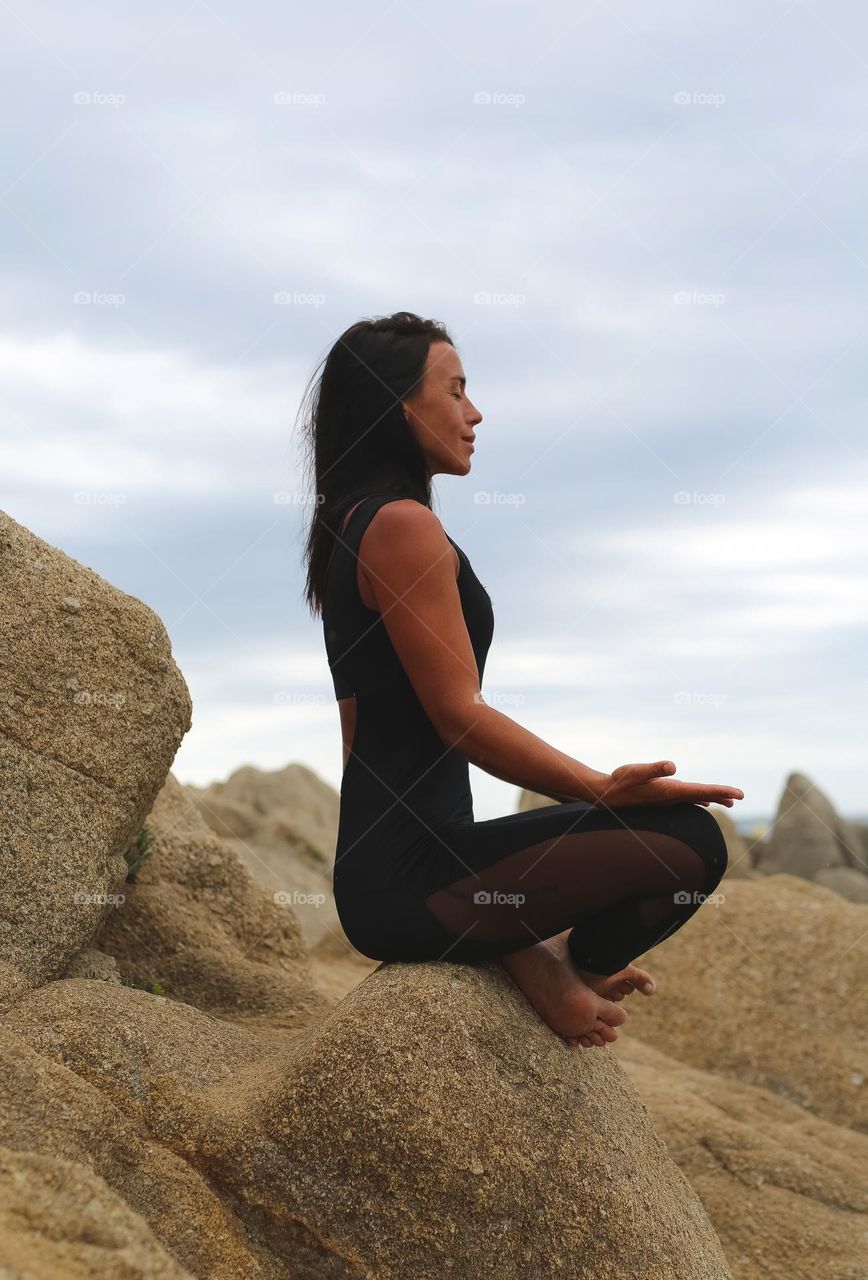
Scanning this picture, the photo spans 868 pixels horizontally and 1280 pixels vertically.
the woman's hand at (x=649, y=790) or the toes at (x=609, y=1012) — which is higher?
the woman's hand at (x=649, y=790)

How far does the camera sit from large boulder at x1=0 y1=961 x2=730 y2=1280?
4703mm

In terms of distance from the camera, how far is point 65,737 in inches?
221

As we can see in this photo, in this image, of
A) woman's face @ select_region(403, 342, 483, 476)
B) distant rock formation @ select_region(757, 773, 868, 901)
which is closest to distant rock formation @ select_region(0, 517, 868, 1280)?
woman's face @ select_region(403, 342, 483, 476)

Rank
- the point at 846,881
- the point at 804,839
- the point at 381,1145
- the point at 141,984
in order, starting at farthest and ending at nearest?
the point at 804,839 → the point at 846,881 → the point at 141,984 → the point at 381,1145

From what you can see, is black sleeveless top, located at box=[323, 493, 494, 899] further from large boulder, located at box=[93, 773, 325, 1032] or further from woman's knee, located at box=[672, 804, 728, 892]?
large boulder, located at box=[93, 773, 325, 1032]

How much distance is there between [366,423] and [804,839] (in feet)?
67.3

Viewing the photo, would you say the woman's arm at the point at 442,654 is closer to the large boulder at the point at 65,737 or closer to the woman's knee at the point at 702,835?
the woman's knee at the point at 702,835

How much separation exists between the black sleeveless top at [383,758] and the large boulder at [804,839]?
783 inches

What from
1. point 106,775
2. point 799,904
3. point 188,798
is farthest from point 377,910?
point 799,904

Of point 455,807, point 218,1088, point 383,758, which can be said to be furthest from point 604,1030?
point 218,1088

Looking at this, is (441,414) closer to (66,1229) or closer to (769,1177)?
(66,1229)

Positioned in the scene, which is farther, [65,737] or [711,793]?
[65,737]

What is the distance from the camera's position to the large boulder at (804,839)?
23984 millimetres

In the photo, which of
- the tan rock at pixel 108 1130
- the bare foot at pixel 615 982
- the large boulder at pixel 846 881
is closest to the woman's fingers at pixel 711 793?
the bare foot at pixel 615 982
